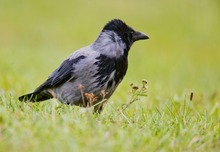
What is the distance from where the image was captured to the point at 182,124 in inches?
167

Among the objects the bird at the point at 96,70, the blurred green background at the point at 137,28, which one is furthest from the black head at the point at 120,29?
the blurred green background at the point at 137,28

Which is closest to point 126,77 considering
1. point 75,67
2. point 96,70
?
point 75,67

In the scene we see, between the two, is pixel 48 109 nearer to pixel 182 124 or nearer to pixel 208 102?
pixel 182 124

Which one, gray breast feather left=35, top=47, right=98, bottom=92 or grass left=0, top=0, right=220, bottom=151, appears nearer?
grass left=0, top=0, right=220, bottom=151

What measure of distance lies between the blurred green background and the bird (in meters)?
2.76

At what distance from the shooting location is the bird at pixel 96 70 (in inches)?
205

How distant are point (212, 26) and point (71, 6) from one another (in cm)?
625

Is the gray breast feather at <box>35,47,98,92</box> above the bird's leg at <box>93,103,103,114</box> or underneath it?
above

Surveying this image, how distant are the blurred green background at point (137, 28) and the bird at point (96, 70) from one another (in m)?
2.76

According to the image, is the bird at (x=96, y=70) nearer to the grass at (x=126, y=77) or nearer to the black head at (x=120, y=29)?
the black head at (x=120, y=29)

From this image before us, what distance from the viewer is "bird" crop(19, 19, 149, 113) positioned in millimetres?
5203

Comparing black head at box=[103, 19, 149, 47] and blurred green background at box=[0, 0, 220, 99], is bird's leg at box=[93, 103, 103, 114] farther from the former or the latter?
blurred green background at box=[0, 0, 220, 99]

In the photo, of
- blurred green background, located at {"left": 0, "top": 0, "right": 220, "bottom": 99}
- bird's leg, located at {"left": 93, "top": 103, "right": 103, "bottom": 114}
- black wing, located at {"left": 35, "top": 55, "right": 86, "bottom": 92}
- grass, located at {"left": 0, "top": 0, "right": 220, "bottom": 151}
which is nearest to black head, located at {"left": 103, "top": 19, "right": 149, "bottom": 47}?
black wing, located at {"left": 35, "top": 55, "right": 86, "bottom": 92}

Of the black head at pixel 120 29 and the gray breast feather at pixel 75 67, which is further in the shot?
the black head at pixel 120 29
